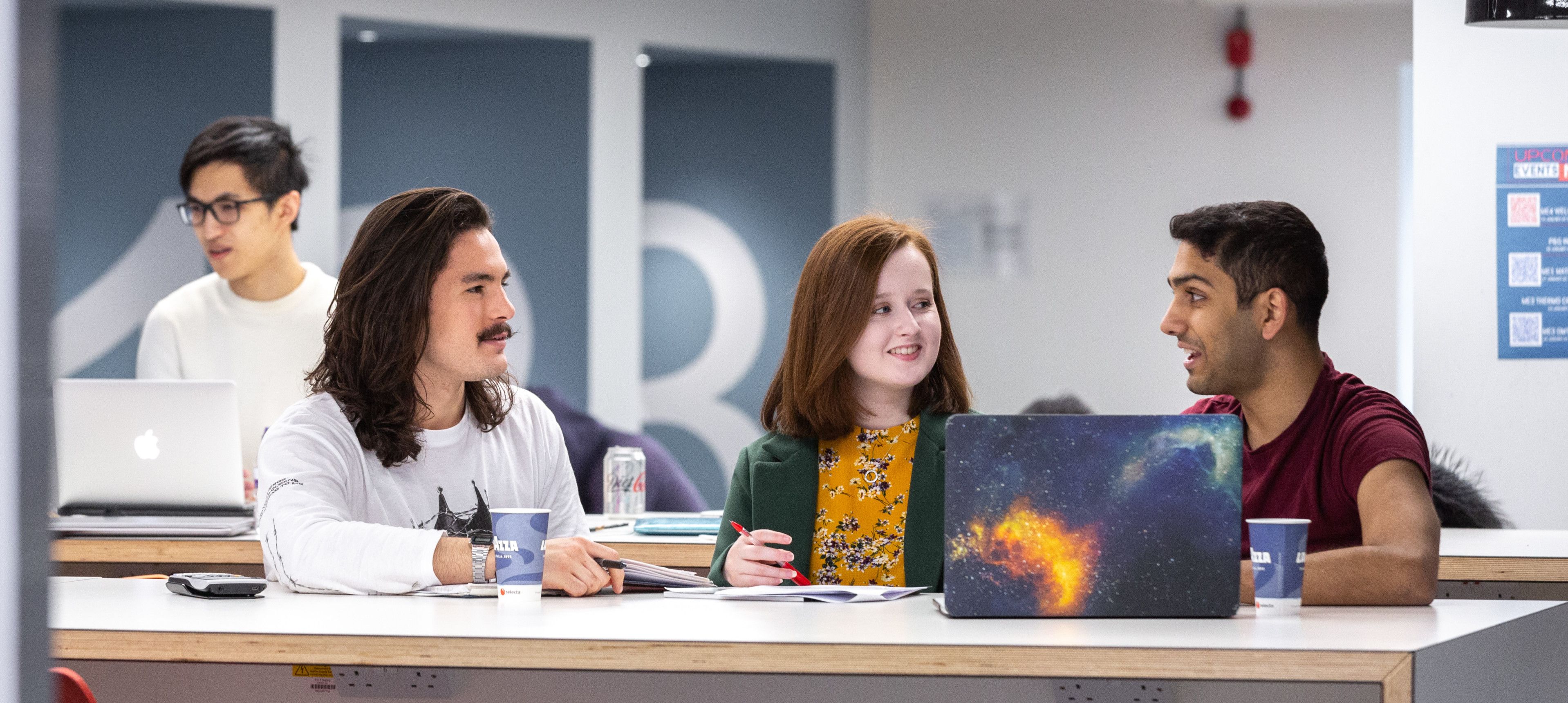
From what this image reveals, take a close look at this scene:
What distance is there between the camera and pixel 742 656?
1368mm

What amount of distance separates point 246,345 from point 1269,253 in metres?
2.81

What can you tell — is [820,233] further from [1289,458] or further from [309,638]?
[309,638]

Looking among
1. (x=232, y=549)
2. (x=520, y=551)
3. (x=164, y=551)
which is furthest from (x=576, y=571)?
(x=164, y=551)

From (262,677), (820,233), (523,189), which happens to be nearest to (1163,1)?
(820,233)

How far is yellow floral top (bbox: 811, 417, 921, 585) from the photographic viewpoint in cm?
212

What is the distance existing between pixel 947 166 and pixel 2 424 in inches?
230

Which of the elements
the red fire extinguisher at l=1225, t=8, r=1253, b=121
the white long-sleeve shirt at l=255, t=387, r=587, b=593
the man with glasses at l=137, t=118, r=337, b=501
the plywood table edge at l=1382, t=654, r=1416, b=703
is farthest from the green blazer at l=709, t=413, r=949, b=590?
the red fire extinguisher at l=1225, t=8, r=1253, b=121

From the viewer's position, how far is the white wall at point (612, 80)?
5.18 meters

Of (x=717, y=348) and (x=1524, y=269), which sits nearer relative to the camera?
(x=1524, y=269)

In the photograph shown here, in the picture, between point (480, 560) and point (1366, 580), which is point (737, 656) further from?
point (1366, 580)

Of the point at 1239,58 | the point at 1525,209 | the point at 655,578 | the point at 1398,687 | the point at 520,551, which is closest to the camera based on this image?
the point at 1398,687

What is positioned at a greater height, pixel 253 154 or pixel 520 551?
pixel 253 154

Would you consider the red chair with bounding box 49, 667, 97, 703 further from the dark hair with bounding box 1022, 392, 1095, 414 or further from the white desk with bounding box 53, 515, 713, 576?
the dark hair with bounding box 1022, 392, 1095, 414

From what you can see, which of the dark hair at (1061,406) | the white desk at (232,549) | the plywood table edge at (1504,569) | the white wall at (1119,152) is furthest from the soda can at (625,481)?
the white wall at (1119,152)
